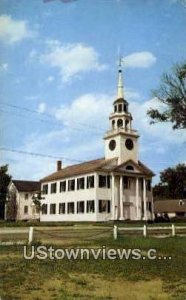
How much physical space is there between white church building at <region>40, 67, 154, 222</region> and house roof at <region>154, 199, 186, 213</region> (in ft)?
66.2

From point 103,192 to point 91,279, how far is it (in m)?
16.1

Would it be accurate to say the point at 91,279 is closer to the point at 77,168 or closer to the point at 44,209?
the point at 77,168

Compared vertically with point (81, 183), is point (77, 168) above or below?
below

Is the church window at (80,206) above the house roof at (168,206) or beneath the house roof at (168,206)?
beneath

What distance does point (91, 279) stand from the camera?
6.23 metres

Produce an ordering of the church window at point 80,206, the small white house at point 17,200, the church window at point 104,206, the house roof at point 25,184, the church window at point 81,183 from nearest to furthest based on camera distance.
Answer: the house roof at point 25,184
the small white house at point 17,200
the church window at point 104,206
the church window at point 81,183
the church window at point 80,206

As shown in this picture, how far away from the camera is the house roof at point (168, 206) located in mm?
42875

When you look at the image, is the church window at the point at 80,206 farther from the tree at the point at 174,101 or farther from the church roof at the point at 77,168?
the tree at the point at 174,101

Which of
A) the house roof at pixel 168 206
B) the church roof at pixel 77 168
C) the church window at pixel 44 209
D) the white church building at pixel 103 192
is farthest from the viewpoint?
the house roof at pixel 168 206

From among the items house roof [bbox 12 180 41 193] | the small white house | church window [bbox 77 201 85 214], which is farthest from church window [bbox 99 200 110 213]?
house roof [bbox 12 180 41 193]

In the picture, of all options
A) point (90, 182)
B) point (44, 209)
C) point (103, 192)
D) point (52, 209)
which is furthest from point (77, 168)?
point (90, 182)

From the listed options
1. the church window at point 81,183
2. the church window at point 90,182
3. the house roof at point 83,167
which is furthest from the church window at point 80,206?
the house roof at point 83,167

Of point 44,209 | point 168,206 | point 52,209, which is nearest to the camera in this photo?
point 52,209

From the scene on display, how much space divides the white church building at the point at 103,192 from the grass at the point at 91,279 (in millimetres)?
3278
